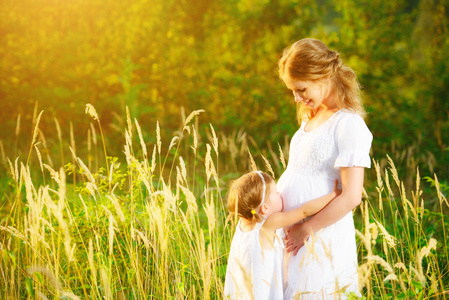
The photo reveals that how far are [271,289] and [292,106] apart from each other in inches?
220

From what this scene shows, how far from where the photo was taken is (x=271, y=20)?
1138cm

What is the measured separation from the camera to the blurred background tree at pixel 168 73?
293 inches

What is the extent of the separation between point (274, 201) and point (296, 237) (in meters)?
0.19

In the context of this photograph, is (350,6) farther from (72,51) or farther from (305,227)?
(305,227)

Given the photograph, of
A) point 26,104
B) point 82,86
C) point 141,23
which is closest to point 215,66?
point 141,23

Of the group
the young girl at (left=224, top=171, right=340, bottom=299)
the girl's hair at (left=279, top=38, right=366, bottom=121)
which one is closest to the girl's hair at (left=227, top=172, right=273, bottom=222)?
the young girl at (left=224, top=171, right=340, bottom=299)

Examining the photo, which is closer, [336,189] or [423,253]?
[423,253]

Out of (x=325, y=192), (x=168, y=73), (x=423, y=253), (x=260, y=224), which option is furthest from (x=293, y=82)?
(x=168, y=73)

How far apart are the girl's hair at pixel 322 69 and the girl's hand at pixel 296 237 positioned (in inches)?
22.6

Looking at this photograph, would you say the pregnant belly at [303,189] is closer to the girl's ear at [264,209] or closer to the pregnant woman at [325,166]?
the pregnant woman at [325,166]

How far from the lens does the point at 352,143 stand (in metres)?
2.07

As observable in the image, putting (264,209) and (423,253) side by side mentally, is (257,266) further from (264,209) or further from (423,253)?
(423,253)

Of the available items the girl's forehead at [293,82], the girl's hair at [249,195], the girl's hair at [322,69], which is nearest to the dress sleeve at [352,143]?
the girl's hair at [322,69]

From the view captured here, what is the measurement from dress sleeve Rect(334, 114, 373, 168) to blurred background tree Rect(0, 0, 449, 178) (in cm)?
433
